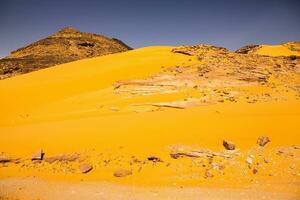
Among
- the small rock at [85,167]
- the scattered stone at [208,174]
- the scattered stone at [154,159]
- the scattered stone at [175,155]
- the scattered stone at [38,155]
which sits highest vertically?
the scattered stone at [38,155]

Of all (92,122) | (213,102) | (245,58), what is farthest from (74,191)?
(245,58)

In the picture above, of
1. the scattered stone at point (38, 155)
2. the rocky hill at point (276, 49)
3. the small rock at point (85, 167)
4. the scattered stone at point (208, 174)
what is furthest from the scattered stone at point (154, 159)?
the rocky hill at point (276, 49)

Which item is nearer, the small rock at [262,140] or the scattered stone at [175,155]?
the scattered stone at [175,155]

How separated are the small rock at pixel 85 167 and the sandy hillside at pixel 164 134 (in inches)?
1.2

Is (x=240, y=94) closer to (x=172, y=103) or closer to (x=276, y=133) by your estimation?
(x=172, y=103)

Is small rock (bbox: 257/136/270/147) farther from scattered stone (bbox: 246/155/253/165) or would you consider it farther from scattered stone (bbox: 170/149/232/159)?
scattered stone (bbox: 170/149/232/159)

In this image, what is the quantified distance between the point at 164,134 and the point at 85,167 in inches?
111

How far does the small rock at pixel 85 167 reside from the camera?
8.63 m

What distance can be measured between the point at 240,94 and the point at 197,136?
472 centimetres

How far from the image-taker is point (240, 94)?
530 inches

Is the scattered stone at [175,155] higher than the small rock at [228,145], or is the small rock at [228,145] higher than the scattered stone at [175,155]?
the small rock at [228,145]

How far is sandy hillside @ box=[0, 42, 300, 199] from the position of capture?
777 centimetres

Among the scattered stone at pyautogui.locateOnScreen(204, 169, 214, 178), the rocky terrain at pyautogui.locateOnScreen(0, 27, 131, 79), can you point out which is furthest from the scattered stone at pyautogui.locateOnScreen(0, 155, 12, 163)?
the rocky terrain at pyautogui.locateOnScreen(0, 27, 131, 79)

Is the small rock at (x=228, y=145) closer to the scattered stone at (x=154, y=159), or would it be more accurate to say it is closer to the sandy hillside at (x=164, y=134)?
the sandy hillside at (x=164, y=134)
